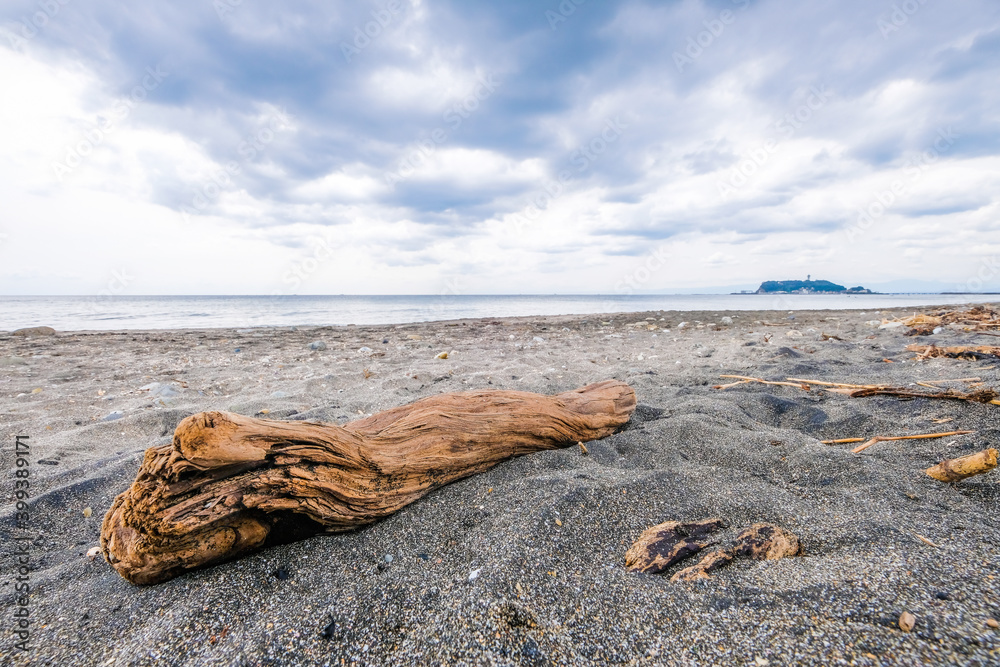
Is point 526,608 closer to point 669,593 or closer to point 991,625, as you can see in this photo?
point 669,593

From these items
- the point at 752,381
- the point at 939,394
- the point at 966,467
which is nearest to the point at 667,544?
the point at 966,467

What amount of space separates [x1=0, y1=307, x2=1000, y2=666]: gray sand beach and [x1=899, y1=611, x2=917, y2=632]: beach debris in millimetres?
14

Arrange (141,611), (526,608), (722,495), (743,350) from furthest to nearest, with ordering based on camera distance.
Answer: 1. (743,350)
2. (722,495)
3. (141,611)
4. (526,608)

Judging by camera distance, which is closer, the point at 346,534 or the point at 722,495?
the point at 346,534

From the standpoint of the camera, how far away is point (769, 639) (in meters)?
1.32

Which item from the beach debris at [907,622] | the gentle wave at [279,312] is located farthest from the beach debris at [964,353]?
the gentle wave at [279,312]

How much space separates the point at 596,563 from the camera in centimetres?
176

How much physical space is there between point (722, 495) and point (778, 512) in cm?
25

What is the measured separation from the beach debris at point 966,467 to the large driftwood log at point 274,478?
228 centimetres

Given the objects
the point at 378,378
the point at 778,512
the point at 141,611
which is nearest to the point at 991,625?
the point at 778,512

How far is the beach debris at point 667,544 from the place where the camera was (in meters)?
1.75

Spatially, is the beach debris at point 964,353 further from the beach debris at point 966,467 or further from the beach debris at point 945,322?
the beach debris at point 966,467

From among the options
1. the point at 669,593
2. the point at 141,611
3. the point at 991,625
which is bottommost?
the point at 141,611

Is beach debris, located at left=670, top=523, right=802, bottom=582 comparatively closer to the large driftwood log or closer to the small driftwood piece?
the large driftwood log
